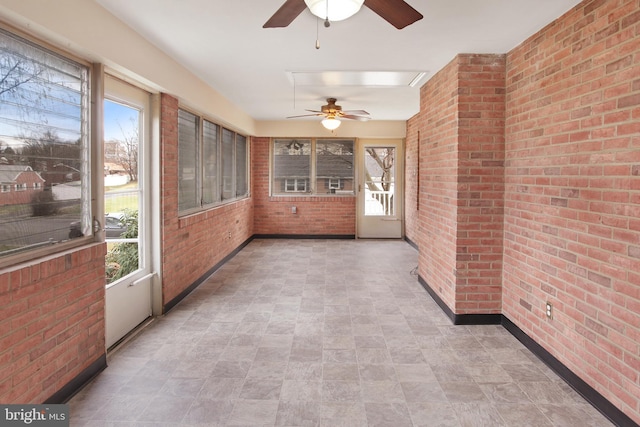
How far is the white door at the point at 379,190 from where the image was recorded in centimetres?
862

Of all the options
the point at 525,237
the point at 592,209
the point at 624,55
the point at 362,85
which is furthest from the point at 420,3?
the point at 362,85

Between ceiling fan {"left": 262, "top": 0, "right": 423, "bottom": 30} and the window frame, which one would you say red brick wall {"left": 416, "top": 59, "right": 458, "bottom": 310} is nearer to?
ceiling fan {"left": 262, "top": 0, "right": 423, "bottom": 30}

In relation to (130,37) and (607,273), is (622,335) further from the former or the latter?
(130,37)

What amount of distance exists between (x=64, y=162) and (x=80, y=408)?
1.50 m

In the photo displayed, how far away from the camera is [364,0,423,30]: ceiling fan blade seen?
189 centimetres

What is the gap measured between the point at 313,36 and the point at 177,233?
2479 millimetres

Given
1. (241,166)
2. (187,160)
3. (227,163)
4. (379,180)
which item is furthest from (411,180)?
(187,160)

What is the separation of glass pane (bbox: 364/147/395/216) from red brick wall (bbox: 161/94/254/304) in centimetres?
378

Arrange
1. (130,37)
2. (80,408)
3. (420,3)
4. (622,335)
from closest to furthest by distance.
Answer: (622,335), (80,408), (420,3), (130,37)

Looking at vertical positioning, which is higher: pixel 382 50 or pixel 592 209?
pixel 382 50

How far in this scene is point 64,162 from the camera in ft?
8.07

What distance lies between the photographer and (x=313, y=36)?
3.21 m

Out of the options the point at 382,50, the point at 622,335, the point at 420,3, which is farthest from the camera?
the point at 382,50

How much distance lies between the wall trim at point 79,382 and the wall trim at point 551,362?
2998 mm
